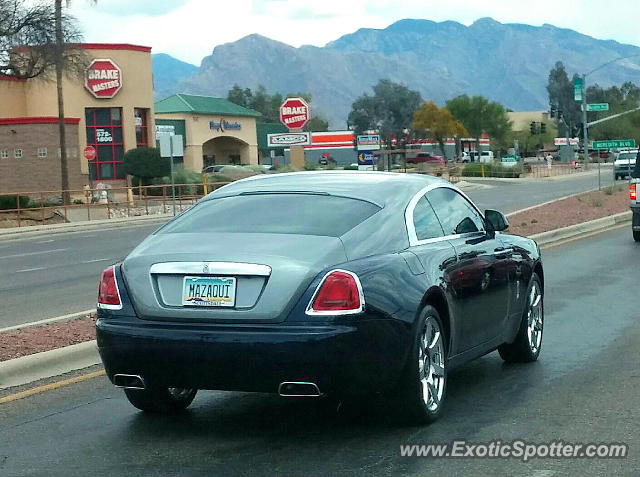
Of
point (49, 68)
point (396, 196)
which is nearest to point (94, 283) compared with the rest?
point (396, 196)

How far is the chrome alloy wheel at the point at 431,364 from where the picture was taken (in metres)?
6.89

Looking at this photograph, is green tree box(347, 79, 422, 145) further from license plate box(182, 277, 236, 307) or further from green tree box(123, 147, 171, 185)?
license plate box(182, 277, 236, 307)

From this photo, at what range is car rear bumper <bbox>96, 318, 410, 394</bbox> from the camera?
6238 mm

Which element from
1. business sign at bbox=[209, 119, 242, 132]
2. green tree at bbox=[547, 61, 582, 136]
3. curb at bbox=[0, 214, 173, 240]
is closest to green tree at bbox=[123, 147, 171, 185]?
curb at bbox=[0, 214, 173, 240]

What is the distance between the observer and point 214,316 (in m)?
6.38

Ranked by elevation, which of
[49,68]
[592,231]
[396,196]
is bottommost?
[592,231]

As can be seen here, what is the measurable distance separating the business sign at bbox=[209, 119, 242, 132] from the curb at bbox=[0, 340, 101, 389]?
77832 mm

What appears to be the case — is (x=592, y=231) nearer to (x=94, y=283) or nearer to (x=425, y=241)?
(x=94, y=283)

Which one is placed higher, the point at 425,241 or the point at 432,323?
the point at 425,241

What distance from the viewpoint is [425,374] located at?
22.8ft

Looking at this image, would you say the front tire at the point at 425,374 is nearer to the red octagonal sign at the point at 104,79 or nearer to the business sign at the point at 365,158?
the red octagonal sign at the point at 104,79

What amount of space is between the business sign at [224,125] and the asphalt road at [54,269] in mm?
49469

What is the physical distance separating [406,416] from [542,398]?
1365mm

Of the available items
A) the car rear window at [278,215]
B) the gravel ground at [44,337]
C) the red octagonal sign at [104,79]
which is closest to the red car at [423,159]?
the red octagonal sign at [104,79]
